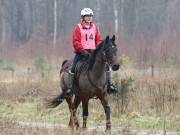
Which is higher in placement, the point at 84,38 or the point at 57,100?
the point at 84,38

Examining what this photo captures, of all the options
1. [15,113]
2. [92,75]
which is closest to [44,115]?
[15,113]

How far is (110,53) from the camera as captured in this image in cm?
1448

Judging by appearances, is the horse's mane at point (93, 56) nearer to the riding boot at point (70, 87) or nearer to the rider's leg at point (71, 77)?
the rider's leg at point (71, 77)

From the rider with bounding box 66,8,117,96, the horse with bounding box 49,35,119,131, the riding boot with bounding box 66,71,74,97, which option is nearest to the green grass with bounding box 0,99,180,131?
the horse with bounding box 49,35,119,131

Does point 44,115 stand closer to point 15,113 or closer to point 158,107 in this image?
point 15,113

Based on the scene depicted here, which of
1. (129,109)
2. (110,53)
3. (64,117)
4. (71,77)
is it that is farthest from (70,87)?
(129,109)

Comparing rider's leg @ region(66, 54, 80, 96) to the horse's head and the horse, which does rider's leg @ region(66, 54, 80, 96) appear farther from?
the horse's head

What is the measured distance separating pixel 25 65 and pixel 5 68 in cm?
241

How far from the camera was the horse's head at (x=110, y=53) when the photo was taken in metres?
14.3

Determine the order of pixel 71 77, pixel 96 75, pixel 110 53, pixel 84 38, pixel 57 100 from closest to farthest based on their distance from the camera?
pixel 110 53 → pixel 96 75 → pixel 84 38 → pixel 71 77 → pixel 57 100

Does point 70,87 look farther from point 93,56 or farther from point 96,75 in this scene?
point 93,56

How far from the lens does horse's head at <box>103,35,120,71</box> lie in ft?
46.9

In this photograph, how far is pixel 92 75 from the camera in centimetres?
1498

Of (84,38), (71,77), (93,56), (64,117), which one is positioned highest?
(84,38)
